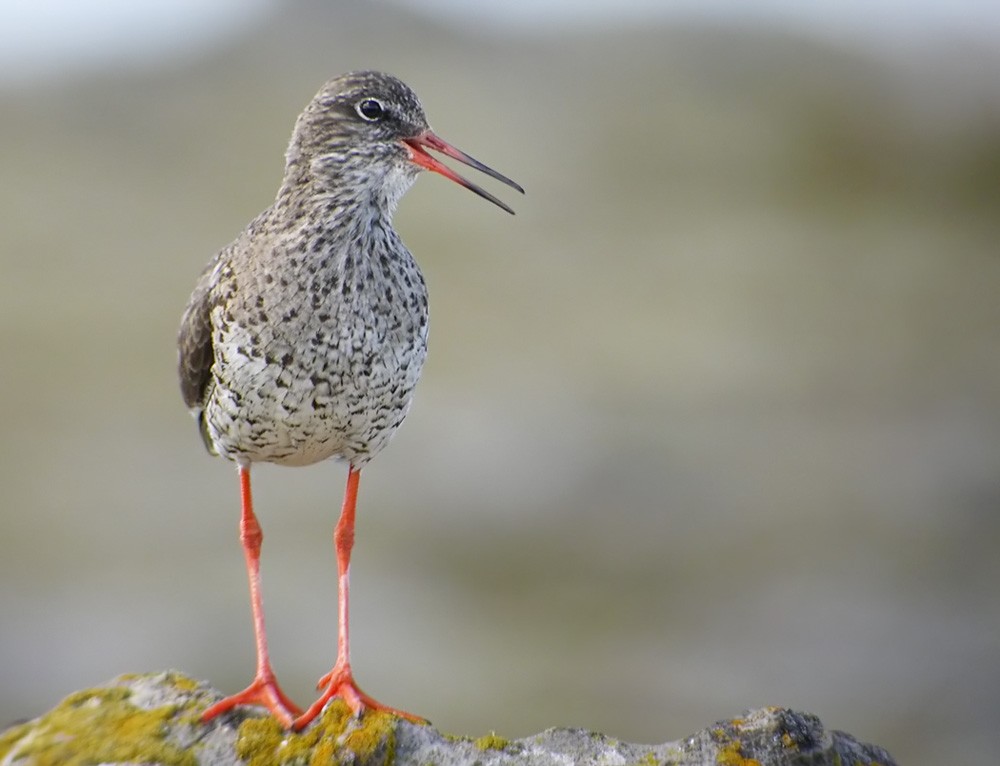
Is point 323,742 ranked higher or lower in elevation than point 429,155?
lower

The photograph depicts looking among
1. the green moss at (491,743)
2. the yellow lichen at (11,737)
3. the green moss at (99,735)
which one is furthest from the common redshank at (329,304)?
the yellow lichen at (11,737)

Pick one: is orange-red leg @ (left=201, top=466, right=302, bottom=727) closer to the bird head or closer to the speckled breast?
the speckled breast

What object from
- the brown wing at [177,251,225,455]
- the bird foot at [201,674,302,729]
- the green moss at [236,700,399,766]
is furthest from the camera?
the brown wing at [177,251,225,455]

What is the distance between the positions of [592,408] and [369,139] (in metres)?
16.6

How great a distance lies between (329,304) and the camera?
22.4 feet

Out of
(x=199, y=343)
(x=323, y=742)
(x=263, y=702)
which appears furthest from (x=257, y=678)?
(x=199, y=343)

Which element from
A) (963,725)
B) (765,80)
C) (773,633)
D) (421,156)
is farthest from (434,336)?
(765,80)

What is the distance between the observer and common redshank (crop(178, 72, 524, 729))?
683 cm

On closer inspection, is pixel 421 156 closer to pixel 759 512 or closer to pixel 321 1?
pixel 759 512

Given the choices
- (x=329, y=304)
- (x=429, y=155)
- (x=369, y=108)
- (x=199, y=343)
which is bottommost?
(x=199, y=343)

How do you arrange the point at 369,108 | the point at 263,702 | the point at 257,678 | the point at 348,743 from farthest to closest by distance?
the point at 369,108 → the point at 257,678 → the point at 263,702 → the point at 348,743

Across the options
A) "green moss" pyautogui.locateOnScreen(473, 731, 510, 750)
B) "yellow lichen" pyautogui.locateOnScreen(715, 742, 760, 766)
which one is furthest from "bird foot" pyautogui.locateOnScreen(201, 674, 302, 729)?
"yellow lichen" pyautogui.locateOnScreen(715, 742, 760, 766)

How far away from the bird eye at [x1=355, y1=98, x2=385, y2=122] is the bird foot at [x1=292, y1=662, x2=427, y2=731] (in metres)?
3.07

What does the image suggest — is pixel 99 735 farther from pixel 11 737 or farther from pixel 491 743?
pixel 491 743
